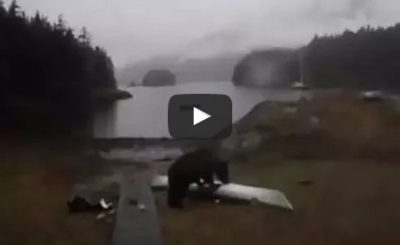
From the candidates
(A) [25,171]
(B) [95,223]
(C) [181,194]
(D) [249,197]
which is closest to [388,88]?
(D) [249,197]

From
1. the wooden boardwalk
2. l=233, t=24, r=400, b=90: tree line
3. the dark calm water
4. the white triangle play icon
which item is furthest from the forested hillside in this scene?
the wooden boardwalk

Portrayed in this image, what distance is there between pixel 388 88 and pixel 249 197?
0.42m

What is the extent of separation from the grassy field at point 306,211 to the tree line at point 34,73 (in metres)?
0.32

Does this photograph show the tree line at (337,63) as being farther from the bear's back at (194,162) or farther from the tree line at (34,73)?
the tree line at (34,73)

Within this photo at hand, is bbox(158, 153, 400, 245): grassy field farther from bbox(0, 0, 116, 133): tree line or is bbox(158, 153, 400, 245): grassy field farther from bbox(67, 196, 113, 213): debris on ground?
bbox(0, 0, 116, 133): tree line

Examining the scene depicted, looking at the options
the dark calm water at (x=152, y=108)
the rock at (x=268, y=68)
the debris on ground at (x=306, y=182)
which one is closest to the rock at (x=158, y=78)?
the dark calm water at (x=152, y=108)

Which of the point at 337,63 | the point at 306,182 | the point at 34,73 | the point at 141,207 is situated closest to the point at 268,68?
the point at 337,63

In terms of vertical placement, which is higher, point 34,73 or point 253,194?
point 34,73

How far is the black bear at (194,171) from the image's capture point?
1.41m

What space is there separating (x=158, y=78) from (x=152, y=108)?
7cm

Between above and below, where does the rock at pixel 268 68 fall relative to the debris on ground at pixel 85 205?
above

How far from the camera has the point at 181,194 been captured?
54.9 inches
